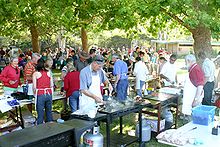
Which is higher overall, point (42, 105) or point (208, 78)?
point (208, 78)

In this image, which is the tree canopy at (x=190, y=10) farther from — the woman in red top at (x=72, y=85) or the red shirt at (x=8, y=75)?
the red shirt at (x=8, y=75)

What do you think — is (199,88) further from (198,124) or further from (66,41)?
(66,41)

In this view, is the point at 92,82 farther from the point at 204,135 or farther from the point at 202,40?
the point at 202,40

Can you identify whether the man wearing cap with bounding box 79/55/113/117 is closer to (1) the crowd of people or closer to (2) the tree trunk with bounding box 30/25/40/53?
(1) the crowd of people

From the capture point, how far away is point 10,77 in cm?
606

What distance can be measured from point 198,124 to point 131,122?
10.2 feet

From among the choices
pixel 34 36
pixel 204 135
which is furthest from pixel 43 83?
pixel 34 36

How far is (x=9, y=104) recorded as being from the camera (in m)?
5.40

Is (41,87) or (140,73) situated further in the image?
(140,73)

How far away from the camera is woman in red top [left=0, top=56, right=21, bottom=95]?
238 inches

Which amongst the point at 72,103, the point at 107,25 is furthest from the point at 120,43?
the point at 72,103

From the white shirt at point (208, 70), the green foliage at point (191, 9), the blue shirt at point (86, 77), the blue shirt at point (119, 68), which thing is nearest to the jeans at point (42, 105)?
the blue shirt at point (86, 77)

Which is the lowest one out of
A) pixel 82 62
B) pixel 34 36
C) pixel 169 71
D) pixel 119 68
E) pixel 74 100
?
pixel 74 100

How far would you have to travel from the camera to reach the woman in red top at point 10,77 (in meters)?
6.04
